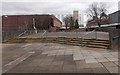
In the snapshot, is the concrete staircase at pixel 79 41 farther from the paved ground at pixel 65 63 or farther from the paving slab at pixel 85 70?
the paving slab at pixel 85 70

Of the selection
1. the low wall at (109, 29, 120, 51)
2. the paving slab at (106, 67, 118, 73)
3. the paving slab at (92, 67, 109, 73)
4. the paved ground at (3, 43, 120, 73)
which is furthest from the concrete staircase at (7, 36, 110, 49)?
the paving slab at (92, 67, 109, 73)

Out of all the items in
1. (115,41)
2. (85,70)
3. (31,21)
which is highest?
(31,21)

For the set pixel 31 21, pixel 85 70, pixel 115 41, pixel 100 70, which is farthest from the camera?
pixel 31 21

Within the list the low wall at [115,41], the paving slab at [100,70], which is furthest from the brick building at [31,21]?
the paving slab at [100,70]

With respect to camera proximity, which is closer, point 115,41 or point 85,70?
point 85,70

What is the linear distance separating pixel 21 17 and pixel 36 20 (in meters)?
7.58

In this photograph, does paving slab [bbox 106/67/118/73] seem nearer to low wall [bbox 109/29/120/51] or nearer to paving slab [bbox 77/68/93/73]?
paving slab [bbox 77/68/93/73]

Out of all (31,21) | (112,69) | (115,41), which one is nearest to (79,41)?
(115,41)

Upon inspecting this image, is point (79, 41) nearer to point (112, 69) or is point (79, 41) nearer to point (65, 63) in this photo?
point (65, 63)

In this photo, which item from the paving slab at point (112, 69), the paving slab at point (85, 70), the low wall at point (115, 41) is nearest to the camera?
the paving slab at point (112, 69)

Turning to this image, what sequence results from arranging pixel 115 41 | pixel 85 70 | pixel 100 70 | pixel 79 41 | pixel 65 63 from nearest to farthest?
pixel 100 70
pixel 85 70
pixel 65 63
pixel 115 41
pixel 79 41

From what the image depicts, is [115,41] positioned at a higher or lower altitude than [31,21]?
lower

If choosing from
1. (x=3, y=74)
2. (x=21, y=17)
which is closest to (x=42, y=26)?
(x=21, y=17)

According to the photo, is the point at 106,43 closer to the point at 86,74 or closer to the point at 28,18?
the point at 86,74
